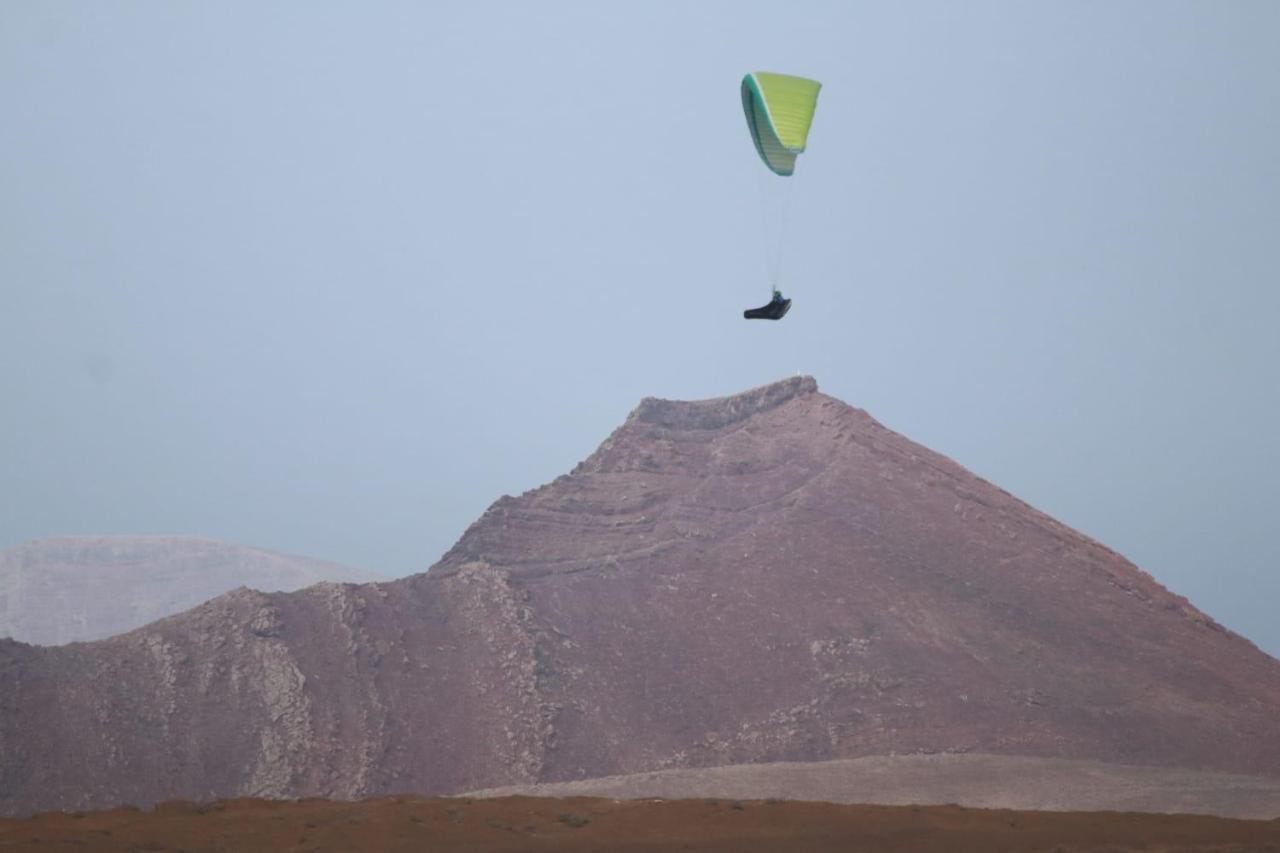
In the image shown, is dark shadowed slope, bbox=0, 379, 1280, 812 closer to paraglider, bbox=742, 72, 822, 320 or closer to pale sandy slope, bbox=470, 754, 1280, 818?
pale sandy slope, bbox=470, 754, 1280, 818

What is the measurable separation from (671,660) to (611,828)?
20.0 m

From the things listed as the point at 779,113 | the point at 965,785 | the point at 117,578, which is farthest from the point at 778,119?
the point at 117,578

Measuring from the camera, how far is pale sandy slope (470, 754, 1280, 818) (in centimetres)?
3250

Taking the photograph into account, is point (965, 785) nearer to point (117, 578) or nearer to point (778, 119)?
point (778, 119)

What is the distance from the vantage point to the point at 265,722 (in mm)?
36750

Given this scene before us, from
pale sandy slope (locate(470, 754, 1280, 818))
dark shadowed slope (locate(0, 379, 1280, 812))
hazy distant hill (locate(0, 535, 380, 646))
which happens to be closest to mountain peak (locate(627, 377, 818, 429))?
dark shadowed slope (locate(0, 379, 1280, 812))

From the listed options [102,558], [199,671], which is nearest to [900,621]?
[199,671]

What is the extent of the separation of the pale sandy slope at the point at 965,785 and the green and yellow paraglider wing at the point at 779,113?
15.9 m

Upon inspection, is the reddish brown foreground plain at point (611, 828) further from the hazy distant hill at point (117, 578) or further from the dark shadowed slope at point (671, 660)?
the hazy distant hill at point (117, 578)

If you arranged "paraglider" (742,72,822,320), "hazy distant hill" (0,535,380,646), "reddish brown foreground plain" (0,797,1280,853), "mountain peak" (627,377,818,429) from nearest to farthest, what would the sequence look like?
1. "reddish brown foreground plain" (0,797,1280,853)
2. "paraglider" (742,72,822,320)
3. "mountain peak" (627,377,818,429)
4. "hazy distant hill" (0,535,380,646)

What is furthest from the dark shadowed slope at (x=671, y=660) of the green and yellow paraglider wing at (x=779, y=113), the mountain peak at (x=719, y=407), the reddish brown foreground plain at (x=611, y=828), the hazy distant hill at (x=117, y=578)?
the hazy distant hill at (x=117, y=578)

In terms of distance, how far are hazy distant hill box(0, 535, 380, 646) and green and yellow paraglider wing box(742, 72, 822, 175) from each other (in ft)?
269

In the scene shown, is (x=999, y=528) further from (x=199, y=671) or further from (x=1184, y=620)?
(x=199, y=671)

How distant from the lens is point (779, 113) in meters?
31.7
